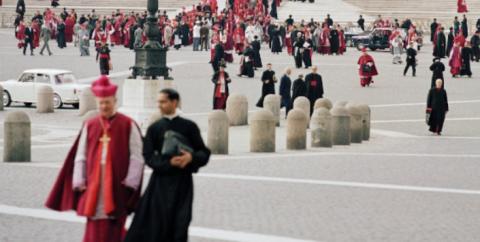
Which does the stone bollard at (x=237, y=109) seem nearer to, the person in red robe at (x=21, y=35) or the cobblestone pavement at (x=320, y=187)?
the cobblestone pavement at (x=320, y=187)

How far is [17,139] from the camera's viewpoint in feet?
65.6

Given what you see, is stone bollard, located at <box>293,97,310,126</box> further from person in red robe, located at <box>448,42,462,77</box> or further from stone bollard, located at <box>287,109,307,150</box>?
person in red robe, located at <box>448,42,462,77</box>

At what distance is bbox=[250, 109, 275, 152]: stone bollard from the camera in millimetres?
22266

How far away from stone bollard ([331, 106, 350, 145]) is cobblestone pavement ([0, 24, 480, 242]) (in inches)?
10.2

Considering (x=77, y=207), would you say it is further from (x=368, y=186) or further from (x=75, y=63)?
(x=75, y=63)

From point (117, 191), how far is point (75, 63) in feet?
127

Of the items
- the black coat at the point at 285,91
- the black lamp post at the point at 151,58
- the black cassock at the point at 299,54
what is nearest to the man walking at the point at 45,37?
the black cassock at the point at 299,54

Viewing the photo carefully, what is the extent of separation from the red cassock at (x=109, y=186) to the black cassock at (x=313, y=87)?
2002 centimetres

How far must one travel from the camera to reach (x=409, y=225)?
14.5m

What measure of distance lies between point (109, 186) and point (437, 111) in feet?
59.0

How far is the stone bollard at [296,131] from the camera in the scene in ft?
75.6

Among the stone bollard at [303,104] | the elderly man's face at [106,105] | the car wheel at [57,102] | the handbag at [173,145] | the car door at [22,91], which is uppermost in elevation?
the elderly man's face at [106,105]

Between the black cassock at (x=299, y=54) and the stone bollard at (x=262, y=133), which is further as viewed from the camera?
the black cassock at (x=299, y=54)

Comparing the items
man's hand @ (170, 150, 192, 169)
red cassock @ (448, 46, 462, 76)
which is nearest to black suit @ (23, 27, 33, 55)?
red cassock @ (448, 46, 462, 76)
